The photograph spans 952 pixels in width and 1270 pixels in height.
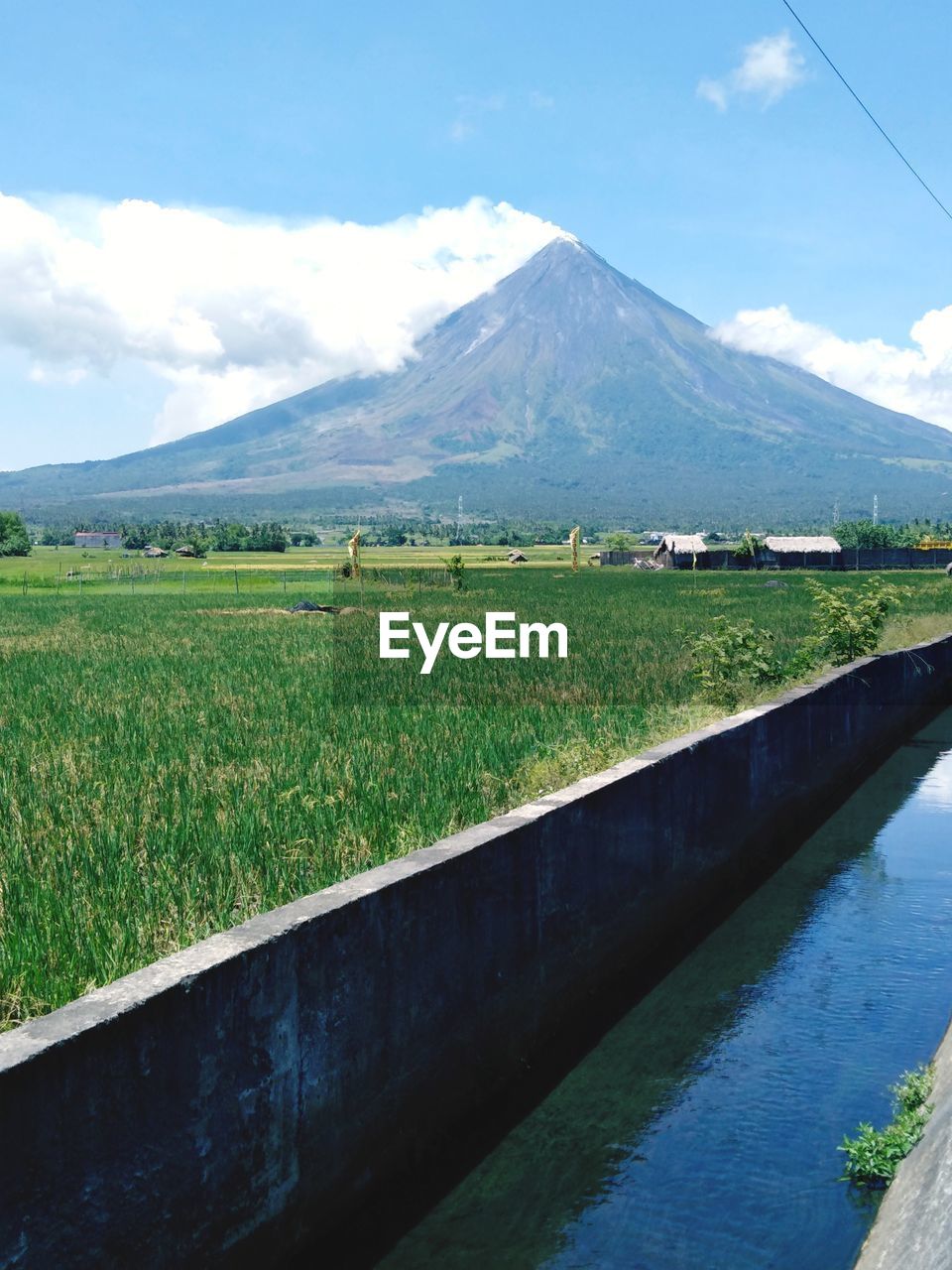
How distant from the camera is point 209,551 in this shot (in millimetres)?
148750

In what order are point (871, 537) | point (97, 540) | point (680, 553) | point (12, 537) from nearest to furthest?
point (680, 553)
point (12, 537)
point (871, 537)
point (97, 540)

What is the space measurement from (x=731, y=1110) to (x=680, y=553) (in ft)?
324

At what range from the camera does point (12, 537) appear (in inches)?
5153

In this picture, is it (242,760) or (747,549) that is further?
(747,549)

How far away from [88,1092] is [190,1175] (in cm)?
58

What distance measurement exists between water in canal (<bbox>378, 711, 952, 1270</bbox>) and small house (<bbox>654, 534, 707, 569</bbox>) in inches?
3444

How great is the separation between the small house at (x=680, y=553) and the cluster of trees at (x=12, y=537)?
63485 mm

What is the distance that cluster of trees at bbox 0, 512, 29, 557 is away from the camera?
129m

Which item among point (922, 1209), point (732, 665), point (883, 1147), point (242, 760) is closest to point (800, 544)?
point (732, 665)

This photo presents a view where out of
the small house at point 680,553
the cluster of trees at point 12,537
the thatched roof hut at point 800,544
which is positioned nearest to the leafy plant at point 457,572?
the small house at point 680,553

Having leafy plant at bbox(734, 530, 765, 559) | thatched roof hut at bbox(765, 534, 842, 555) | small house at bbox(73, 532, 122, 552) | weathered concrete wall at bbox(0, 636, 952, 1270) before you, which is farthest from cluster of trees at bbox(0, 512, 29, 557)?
weathered concrete wall at bbox(0, 636, 952, 1270)

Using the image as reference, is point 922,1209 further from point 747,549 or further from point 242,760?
point 747,549

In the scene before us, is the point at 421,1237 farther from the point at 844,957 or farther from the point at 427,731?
the point at 427,731

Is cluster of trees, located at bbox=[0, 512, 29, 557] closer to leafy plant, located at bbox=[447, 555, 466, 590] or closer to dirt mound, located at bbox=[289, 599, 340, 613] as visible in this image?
leafy plant, located at bbox=[447, 555, 466, 590]
